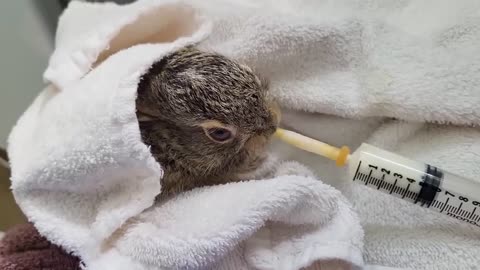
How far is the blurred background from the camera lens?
3.76 ft

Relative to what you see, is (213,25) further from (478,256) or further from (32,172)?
(478,256)

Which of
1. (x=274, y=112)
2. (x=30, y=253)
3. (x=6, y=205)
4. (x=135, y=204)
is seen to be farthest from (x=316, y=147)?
(x=6, y=205)

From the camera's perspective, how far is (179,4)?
0.84 metres

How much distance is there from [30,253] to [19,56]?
0.59m

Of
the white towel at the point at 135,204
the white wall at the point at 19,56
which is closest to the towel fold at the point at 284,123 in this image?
the white towel at the point at 135,204

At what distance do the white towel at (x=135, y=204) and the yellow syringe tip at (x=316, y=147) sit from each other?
2.0 inches

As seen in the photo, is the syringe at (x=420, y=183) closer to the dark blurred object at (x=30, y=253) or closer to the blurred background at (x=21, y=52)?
the dark blurred object at (x=30, y=253)

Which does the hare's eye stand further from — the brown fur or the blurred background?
the blurred background

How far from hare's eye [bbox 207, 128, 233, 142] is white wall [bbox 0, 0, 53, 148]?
0.61m

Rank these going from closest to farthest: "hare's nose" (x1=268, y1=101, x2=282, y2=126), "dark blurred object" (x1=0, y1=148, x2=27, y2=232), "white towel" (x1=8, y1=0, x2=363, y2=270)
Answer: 1. "white towel" (x1=8, y1=0, x2=363, y2=270)
2. "hare's nose" (x1=268, y1=101, x2=282, y2=126)
3. "dark blurred object" (x1=0, y1=148, x2=27, y2=232)

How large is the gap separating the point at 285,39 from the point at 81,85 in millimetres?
A: 297

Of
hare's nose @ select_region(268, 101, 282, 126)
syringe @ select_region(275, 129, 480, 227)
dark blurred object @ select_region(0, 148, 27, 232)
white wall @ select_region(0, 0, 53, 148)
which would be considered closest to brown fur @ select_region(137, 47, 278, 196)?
hare's nose @ select_region(268, 101, 282, 126)

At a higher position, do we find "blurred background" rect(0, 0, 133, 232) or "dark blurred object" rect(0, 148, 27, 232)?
"blurred background" rect(0, 0, 133, 232)

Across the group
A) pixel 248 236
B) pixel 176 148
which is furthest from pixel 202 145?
pixel 248 236
